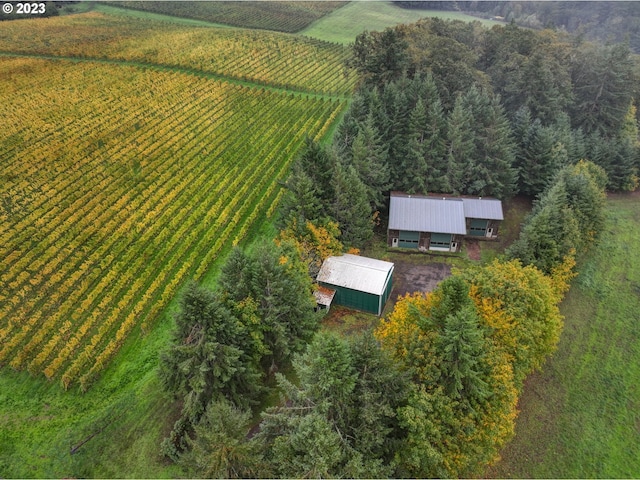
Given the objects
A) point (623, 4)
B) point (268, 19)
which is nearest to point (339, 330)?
point (268, 19)

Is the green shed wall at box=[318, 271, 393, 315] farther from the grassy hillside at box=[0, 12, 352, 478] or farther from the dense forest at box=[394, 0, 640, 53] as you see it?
the dense forest at box=[394, 0, 640, 53]

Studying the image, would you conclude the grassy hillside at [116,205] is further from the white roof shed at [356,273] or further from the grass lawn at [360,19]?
the grass lawn at [360,19]

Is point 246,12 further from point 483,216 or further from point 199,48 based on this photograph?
point 483,216

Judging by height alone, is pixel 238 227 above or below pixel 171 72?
below

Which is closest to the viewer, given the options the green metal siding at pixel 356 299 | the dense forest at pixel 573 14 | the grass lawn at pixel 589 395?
the grass lawn at pixel 589 395

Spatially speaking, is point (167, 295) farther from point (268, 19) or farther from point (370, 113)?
point (268, 19)

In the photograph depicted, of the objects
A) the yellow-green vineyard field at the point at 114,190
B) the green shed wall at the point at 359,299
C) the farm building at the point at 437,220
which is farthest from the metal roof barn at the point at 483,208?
the yellow-green vineyard field at the point at 114,190
